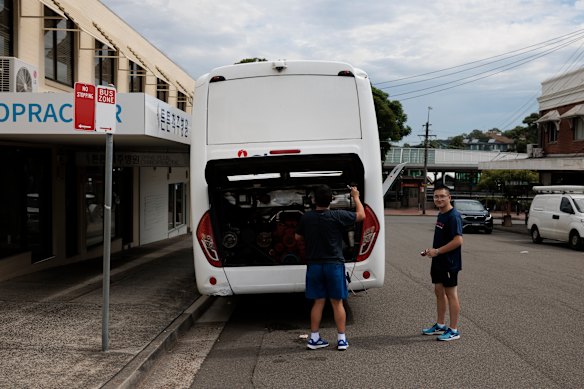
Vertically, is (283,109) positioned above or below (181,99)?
below

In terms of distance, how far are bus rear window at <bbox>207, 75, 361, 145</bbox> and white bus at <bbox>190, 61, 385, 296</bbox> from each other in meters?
0.01

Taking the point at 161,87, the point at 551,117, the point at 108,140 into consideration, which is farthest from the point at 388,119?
the point at 108,140

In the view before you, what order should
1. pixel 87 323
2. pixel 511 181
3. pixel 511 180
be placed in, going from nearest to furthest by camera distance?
pixel 87 323
pixel 511 180
pixel 511 181

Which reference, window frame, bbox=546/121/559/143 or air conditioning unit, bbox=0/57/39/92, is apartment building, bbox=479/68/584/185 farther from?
air conditioning unit, bbox=0/57/39/92

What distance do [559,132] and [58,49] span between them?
90.0 feet

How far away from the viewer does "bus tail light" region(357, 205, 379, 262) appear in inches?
301

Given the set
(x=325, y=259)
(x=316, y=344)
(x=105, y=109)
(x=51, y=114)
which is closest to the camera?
(x=105, y=109)

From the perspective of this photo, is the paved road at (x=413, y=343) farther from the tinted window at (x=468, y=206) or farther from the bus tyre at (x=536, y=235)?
the tinted window at (x=468, y=206)

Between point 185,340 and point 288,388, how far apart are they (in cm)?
241

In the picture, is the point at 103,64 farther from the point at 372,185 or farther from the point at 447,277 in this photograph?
the point at 447,277

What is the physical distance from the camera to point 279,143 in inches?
303

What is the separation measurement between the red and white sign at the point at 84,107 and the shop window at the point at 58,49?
677cm

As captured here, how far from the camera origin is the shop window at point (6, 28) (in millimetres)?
10988

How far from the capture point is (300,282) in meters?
7.74
